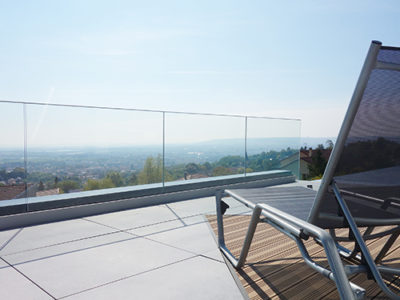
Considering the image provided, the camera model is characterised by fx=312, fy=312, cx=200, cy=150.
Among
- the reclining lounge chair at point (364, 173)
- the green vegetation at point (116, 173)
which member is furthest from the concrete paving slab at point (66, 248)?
the reclining lounge chair at point (364, 173)

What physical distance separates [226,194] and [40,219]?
95.5 inches

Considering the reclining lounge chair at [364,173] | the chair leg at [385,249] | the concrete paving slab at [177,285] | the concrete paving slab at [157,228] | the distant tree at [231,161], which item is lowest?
the concrete paving slab at [157,228]

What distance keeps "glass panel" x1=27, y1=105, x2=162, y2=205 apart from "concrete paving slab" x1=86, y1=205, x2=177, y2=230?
52 cm

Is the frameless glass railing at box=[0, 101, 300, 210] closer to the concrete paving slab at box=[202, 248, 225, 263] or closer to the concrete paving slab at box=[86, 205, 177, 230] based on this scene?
the concrete paving slab at box=[86, 205, 177, 230]

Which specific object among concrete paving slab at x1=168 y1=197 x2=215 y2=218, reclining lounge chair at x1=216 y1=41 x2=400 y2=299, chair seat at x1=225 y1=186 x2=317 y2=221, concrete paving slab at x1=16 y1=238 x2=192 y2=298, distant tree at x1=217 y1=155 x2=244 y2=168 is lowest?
concrete paving slab at x1=168 y1=197 x2=215 y2=218

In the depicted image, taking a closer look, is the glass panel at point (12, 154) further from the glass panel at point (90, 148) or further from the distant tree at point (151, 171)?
the distant tree at point (151, 171)

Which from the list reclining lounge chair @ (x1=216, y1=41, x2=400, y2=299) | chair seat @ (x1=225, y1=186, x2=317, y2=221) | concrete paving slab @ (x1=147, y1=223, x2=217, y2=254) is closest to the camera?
reclining lounge chair @ (x1=216, y1=41, x2=400, y2=299)

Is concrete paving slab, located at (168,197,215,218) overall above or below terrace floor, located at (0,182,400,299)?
below

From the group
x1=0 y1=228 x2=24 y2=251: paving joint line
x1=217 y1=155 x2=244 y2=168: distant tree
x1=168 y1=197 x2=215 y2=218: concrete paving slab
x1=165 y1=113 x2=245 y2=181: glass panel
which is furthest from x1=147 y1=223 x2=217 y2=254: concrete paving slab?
x1=217 y1=155 x2=244 y2=168: distant tree

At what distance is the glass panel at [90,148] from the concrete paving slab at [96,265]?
62.6 inches

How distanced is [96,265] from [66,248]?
540 millimetres

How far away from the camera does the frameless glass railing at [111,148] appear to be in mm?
3561

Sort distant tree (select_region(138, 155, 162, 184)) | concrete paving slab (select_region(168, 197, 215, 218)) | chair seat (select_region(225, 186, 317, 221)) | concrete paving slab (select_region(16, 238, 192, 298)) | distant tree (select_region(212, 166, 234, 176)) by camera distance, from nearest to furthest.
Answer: chair seat (select_region(225, 186, 317, 221)) < concrete paving slab (select_region(16, 238, 192, 298)) < concrete paving slab (select_region(168, 197, 215, 218)) < distant tree (select_region(138, 155, 162, 184)) < distant tree (select_region(212, 166, 234, 176))

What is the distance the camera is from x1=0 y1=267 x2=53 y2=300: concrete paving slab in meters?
1.81
